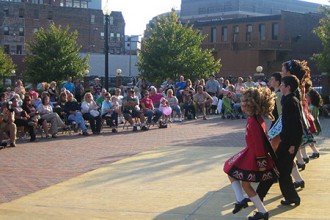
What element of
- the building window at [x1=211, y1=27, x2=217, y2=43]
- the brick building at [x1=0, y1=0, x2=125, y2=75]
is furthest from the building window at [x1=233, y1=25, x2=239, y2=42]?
the brick building at [x1=0, y1=0, x2=125, y2=75]

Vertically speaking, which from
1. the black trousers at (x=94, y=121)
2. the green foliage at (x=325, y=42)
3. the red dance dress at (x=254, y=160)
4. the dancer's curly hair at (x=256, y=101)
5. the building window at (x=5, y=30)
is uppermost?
the building window at (x=5, y=30)

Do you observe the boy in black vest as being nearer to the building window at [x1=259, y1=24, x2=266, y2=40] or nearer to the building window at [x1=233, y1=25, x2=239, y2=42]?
the building window at [x1=259, y1=24, x2=266, y2=40]

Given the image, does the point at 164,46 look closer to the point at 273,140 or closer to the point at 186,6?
the point at 273,140

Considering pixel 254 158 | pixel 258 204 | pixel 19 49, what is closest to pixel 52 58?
pixel 254 158

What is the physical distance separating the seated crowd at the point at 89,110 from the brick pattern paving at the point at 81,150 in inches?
17.4

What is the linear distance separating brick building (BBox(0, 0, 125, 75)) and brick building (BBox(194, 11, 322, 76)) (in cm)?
2540

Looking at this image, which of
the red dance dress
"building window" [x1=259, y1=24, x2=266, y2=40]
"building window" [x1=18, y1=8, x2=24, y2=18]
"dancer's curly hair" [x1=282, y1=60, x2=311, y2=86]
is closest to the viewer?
the red dance dress

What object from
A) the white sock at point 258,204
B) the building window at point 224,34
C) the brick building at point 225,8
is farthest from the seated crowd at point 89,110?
the brick building at point 225,8

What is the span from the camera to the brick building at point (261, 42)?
52875mm

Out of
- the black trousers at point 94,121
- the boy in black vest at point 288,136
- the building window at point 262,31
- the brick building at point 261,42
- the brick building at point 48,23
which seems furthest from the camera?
the brick building at point 48,23

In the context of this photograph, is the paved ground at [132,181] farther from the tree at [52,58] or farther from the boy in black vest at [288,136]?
the tree at [52,58]

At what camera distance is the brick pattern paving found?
945 cm

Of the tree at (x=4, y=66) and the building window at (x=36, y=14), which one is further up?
the building window at (x=36, y=14)

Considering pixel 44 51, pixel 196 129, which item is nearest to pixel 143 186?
pixel 196 129
